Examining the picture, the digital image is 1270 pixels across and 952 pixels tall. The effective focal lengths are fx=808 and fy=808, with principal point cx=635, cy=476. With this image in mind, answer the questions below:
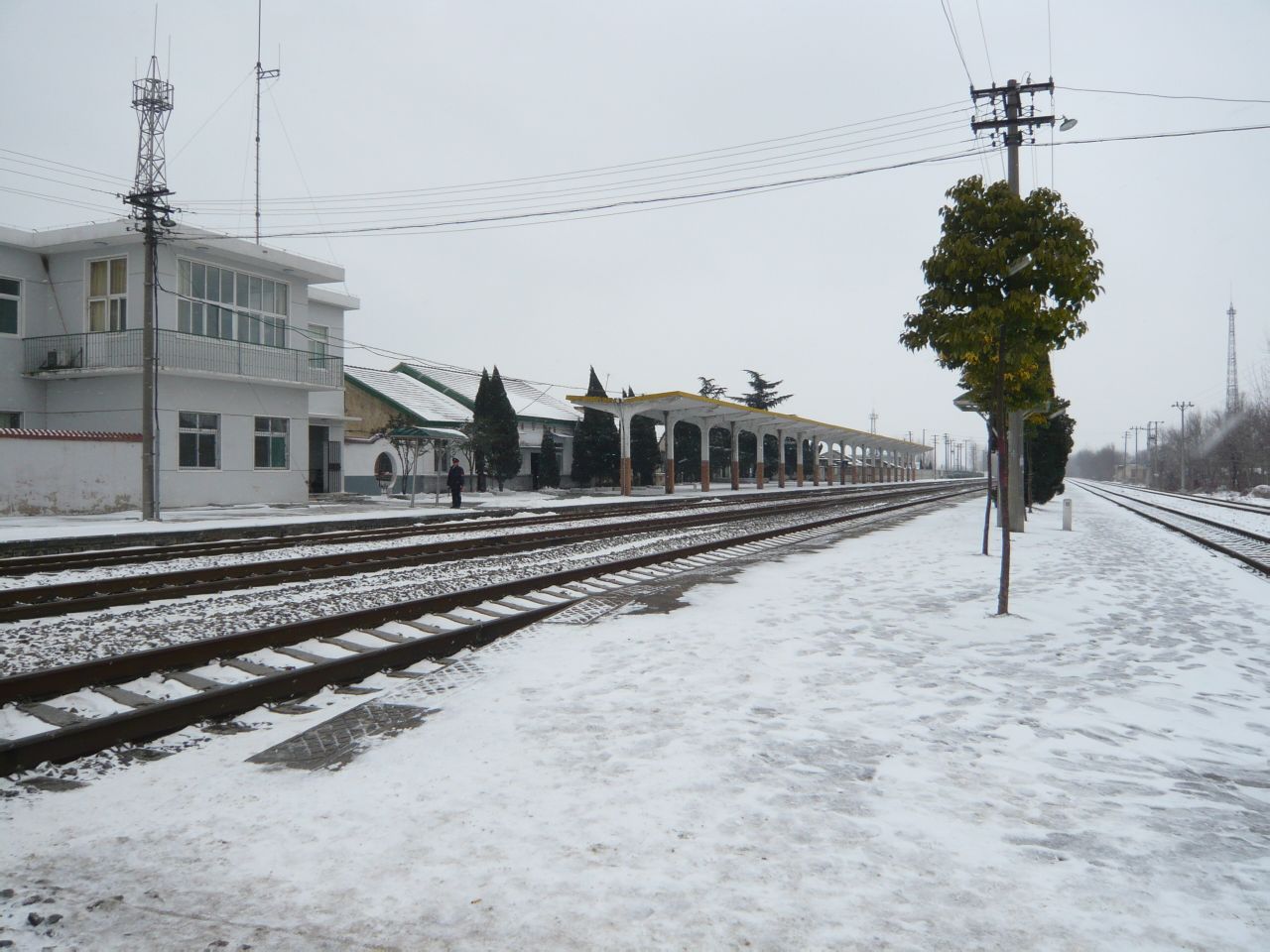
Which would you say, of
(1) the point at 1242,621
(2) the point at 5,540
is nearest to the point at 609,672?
(1) the point at 1242,621

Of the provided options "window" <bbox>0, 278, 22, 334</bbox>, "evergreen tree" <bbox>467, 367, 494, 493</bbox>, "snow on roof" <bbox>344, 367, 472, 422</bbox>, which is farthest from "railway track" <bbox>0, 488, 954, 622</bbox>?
"snow on roof" <bbox>344, 367, 472, 422</bbox>

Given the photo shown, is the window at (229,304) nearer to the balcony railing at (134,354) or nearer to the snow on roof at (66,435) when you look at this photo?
the balcony railing at (134,354)

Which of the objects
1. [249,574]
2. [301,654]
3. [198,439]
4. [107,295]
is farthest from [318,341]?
[301,654]

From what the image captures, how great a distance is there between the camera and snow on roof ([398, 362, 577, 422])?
50.9 m

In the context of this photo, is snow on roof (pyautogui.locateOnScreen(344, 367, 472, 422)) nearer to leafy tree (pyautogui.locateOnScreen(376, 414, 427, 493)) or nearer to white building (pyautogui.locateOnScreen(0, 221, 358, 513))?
leafy tree (pyautogui.locateOnScreen(376, 414, 427, 493))

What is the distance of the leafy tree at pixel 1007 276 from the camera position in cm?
810

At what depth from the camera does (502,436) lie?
44156 millimetres

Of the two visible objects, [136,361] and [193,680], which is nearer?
[193,680]

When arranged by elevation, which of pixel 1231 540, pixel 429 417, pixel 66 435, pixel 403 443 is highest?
pixel 429 417

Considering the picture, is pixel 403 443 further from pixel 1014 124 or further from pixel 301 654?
pixel 301 654

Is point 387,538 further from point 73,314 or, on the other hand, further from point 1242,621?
point 73,314

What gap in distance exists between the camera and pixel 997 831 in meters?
3.41

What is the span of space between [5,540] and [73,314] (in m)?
14.0

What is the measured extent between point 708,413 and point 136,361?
2810 centimetres
